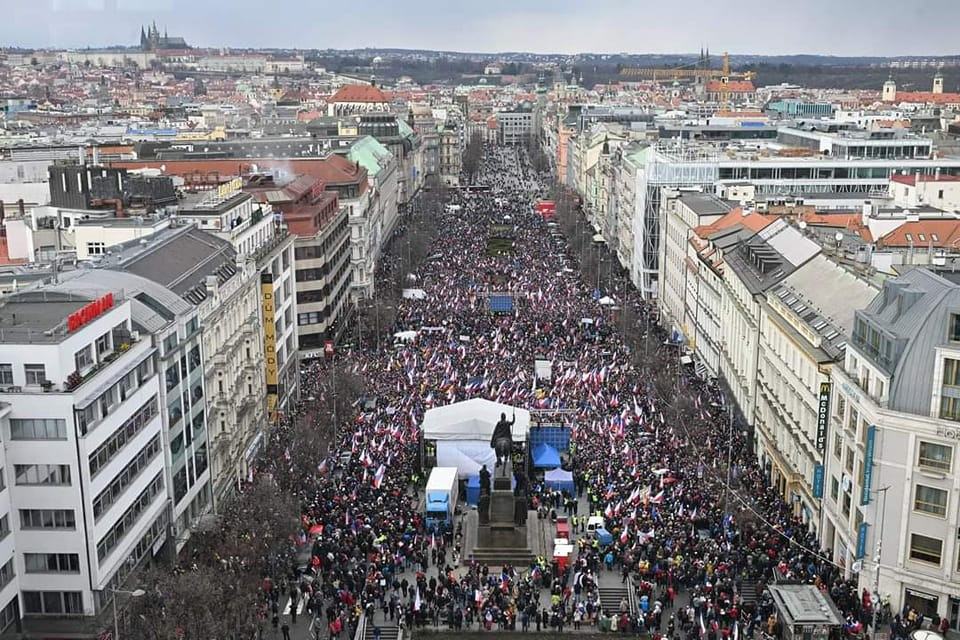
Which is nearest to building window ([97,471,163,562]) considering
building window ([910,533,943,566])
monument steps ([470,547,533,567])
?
monument steps ([470,547,533,567])

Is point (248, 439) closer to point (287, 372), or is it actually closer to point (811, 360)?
point (287, 372)

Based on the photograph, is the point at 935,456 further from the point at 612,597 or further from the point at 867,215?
the point at 867,215

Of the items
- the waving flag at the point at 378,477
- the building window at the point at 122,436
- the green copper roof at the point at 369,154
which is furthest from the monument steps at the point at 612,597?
the green copper roof at the point at 369,154

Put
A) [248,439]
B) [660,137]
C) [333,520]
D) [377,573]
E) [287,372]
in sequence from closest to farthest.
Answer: [377,573], [333,520], [248,439], [287,372], [660,137]

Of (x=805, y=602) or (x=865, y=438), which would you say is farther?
(x=865, y=438)

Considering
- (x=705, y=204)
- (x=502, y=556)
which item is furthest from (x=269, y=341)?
(x=705, y=204)

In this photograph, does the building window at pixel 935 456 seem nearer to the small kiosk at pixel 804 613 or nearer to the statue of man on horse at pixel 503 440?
the small kiosk at pixel 804 613

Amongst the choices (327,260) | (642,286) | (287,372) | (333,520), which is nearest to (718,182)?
(642,286)

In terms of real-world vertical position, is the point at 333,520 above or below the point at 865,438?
below
